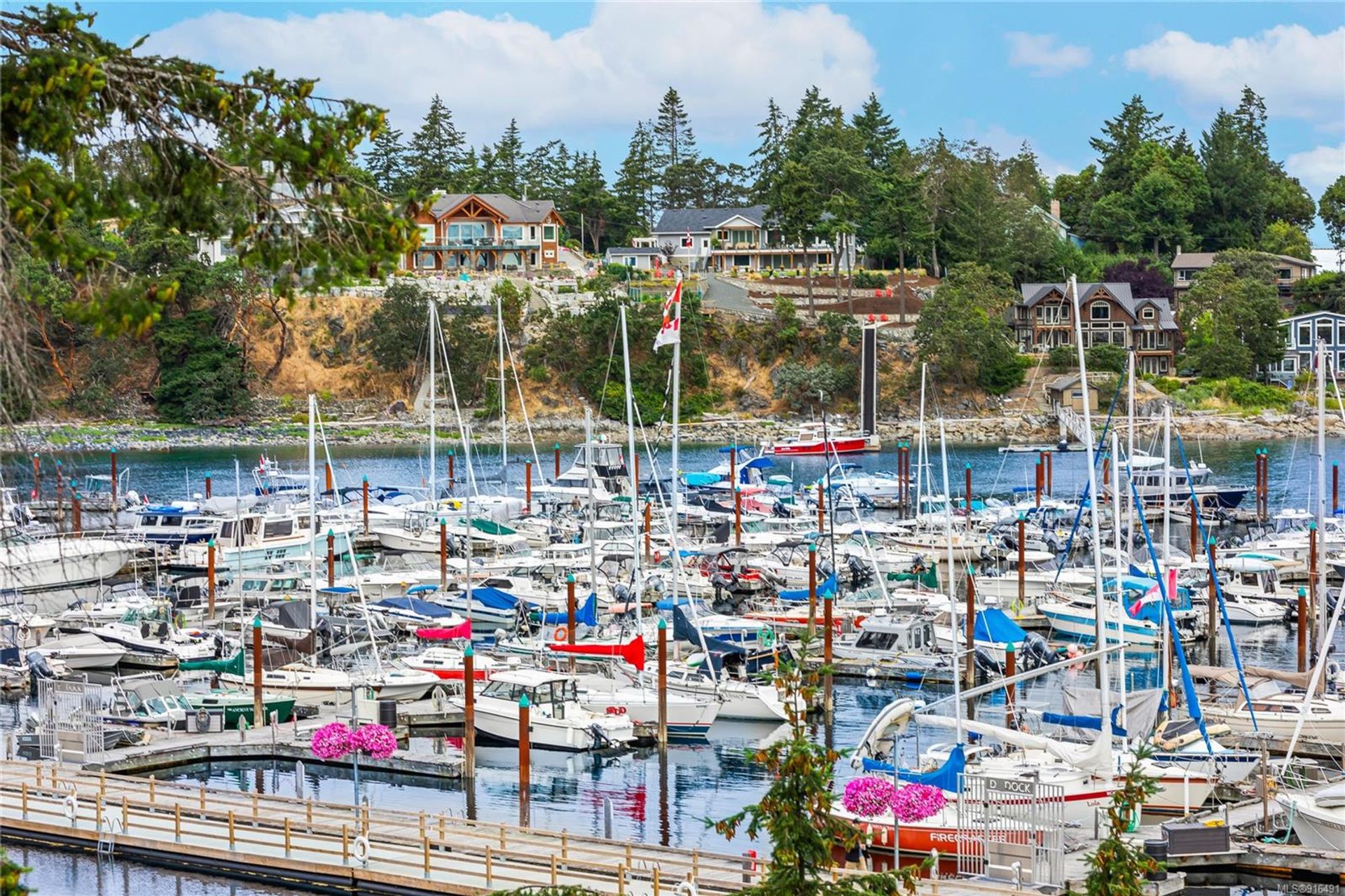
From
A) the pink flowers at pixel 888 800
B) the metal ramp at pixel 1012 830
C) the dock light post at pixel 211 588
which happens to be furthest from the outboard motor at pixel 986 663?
the dock light post at pixel 211 588

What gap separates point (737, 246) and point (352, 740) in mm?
116635

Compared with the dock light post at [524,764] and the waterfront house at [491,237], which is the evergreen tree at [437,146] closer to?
the waterfront house at [491,237]

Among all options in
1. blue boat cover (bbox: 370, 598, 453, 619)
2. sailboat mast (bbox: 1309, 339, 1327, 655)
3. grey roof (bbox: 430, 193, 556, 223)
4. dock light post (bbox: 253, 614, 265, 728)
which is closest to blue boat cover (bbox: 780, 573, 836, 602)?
blue boat cover (bbox: 370, 598, 453, 619)

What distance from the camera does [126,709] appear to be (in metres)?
39.8

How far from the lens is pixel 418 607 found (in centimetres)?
5169

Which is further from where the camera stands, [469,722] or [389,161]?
[389,161]

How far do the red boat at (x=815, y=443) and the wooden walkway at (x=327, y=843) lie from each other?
7747cm

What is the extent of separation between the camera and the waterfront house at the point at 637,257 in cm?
14525

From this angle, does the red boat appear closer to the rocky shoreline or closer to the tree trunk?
the rocky shoreline

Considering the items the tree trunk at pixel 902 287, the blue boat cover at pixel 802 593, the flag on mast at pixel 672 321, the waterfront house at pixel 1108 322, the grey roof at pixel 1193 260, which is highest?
the grey roof at pixel 1193 260

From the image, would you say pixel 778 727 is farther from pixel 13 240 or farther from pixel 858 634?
pixel 13 240

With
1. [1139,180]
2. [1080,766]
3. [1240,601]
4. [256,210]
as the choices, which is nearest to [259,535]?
[1240,601]

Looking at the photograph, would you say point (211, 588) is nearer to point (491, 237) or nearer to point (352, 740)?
point (352, 740)

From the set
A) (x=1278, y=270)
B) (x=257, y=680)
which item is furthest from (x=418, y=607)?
(x=1278, y=270)
